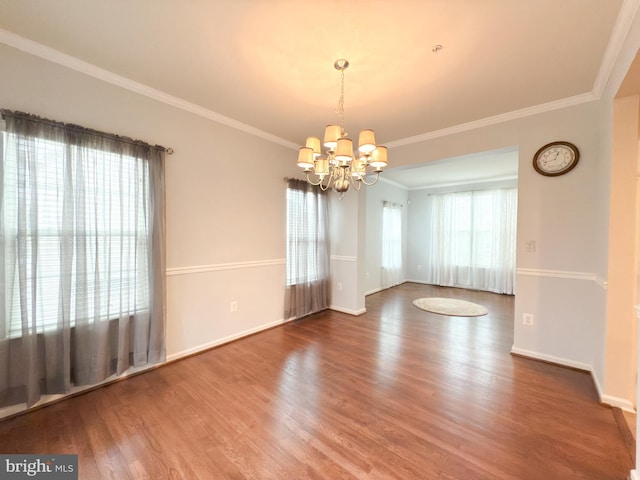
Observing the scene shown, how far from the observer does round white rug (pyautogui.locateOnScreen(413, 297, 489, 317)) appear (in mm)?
4230

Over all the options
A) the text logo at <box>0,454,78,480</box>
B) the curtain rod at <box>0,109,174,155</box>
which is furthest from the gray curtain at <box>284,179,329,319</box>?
the text logo at <box>0,454,78,480</box>

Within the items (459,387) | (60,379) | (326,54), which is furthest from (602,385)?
(60,379)

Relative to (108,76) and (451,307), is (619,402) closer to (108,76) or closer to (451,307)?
(451,307)

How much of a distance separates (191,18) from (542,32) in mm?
2286

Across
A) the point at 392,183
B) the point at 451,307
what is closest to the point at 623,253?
the point at 451,307

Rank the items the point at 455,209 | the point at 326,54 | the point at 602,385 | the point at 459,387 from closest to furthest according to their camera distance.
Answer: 1. the point at 326,54
2. the point at 602,385
3. the point at 459,387
4. the point at 455,209

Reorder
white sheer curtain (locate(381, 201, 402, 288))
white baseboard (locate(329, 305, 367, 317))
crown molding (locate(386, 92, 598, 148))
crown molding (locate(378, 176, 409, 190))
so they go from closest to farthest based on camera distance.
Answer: crown molding (locate(386, 92, 598, 148)) < white baseboard (locate(329, 305, 367, 317)) < crown molding (locate(378, 176, 409, 190)) < white sheer curtain (locate(381, 201, 402, 288))

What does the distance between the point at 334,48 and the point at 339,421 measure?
2.66 m

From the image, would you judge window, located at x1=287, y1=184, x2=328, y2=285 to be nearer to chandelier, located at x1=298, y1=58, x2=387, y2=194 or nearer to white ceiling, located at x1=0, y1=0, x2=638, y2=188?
white ceiling, located at x1=0, y1=0, x2=638, y2=188

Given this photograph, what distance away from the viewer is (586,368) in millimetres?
2453

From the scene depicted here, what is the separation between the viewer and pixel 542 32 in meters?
1.67

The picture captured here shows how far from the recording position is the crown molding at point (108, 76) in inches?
70.1

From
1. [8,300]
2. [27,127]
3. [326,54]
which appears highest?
[326,54]

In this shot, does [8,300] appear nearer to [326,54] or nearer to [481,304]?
[326,54]
